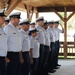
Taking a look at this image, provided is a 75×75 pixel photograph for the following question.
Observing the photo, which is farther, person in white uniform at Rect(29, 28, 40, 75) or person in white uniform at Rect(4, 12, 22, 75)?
person in white uniform at Rect(29, 28, 40, 75)

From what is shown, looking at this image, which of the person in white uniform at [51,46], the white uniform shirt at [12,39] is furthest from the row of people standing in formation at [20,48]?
the person in white uniform at [51,46]

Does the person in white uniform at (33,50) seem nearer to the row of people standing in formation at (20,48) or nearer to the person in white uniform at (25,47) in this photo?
the row of people standing in formation at (20,48)

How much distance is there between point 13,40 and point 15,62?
0.39 m

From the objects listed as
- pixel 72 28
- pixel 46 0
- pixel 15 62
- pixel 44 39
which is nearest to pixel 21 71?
pixel 15 62

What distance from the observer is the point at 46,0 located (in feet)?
28.7

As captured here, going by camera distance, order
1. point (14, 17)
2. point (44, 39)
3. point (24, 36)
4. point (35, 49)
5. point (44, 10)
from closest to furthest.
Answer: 1. point (14, 17)
2. point (24, 36)
3. point (35, 49)
4. point (44, 39)
5. point (44, 10)

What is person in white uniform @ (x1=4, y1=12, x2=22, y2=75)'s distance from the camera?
14.5 feet

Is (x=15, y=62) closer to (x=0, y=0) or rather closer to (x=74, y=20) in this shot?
(x=0, y=0)

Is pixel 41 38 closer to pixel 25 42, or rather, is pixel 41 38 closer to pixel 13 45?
pixel 25 42

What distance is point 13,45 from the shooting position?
4434 millimetres

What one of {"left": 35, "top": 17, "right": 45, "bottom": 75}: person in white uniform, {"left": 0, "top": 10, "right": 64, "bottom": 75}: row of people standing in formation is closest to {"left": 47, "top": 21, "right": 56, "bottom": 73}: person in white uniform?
{"left": 0, "top": 10, "right": 64, "bottom": 75}: row of people standing in formation

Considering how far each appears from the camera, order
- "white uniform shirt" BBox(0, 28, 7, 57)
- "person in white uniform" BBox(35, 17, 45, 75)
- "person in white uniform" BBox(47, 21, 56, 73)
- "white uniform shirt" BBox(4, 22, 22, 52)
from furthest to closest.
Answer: "person in white uniform" BBox(47, 21, 56, 73), "person in white uniform" BBox(35, 17, 45, 75), "white uniform shirt" BBox(4, 22, 22, 52), "white uniform shirt" BBox(0, 28, 7, 57)

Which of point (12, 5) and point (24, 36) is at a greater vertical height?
point (12, 5)

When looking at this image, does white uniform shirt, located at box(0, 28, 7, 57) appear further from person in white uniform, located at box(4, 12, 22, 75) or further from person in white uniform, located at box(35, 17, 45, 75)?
person in white uniform, located at box(35, 17, 45, 75)
